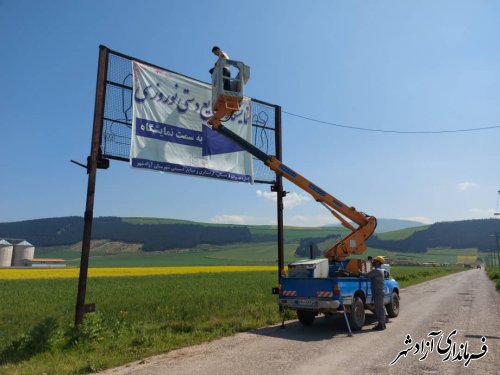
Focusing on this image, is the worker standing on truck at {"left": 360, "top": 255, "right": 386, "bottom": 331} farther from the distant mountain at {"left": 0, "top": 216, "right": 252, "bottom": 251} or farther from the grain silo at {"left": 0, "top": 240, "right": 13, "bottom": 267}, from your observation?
the distant mountain at {"left": 0, "top": 216, "right": 252, "bottom": 251}

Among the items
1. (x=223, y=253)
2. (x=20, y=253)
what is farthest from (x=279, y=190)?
(x=223, y=253)

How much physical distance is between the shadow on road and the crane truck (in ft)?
1.09

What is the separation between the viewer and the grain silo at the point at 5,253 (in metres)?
98.0

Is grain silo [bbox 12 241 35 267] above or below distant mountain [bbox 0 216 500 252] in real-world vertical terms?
below

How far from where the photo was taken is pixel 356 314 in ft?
34.0

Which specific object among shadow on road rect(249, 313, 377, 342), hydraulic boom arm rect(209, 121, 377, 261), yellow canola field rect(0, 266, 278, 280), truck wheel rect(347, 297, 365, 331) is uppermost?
Answer: hydraulic boom arm rect(209, 121, 377, 261)

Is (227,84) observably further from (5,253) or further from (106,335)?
(5,253)

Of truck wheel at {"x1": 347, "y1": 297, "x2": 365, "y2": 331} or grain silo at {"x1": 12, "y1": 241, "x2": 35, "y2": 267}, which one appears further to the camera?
grain silo at {"x1": 12, "y1": 241, "x2": 35, "y2": 267}

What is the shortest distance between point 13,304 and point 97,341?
13.0 meters

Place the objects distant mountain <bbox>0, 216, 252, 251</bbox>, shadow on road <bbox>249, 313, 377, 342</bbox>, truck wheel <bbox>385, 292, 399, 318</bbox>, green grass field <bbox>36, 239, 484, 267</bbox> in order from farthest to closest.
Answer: distant mountain <bbox>0, 216, 252, 251</bbox>
green grass field <bbox>36, 239, 484, 267</bbox>
truck wheel <bbox>385, 292, 399, 318</bbox>
shadow on road <bbox>249, 313, 377, 342</bbox>

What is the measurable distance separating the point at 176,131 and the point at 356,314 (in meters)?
7.89

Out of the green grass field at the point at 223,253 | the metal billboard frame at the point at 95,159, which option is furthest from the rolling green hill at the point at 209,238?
the metal billboard frame at the point at 95,159

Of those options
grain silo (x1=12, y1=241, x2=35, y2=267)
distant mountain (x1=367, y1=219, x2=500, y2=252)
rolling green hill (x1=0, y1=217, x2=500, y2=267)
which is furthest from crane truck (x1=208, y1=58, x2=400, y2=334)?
distant mountain (x1=367, y1=219, x2=500, y2=252)

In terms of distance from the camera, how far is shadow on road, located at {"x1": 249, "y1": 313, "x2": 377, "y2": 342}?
9289mm
